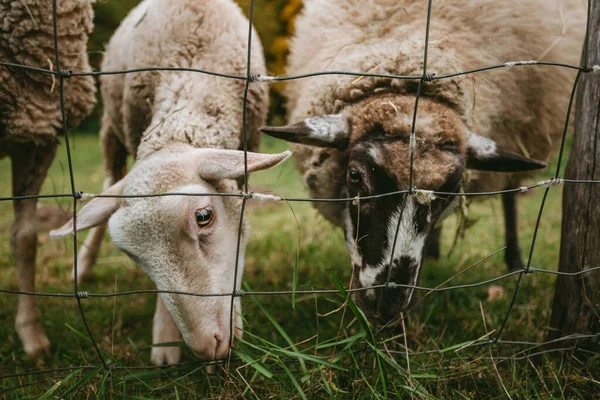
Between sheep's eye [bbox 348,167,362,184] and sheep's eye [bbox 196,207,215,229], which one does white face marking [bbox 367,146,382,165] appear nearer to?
sheep's eye [bbox 348,167,362,184]

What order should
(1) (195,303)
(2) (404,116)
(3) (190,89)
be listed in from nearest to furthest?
(1) (195,303) → (2) (404,116) → (3) (190,89)

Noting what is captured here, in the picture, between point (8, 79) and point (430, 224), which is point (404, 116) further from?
point (8, 79)

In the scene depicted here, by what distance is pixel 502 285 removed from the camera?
3.47m

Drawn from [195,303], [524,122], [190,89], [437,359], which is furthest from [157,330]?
[524,122]

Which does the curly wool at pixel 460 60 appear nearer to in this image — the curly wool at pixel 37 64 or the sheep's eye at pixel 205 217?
the sheep's eye at pixel 205 217

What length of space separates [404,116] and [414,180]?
1.01ft

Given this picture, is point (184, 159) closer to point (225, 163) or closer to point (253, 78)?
point (225, 163)

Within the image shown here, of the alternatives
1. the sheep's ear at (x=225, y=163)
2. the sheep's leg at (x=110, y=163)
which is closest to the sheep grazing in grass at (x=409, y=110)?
the sheep's ear at (x=225, y=163)

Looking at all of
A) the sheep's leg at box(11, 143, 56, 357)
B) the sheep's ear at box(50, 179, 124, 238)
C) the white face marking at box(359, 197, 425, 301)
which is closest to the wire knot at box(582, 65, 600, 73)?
the white face marking at box(359, 197, 425, 301)

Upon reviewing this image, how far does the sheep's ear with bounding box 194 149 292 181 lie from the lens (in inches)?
80.7

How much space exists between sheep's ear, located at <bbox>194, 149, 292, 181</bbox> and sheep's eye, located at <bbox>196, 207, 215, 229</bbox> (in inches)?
5.4

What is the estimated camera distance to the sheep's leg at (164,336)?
2.68m

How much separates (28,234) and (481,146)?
2.35 m

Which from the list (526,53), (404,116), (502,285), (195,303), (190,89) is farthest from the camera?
(502,285)
